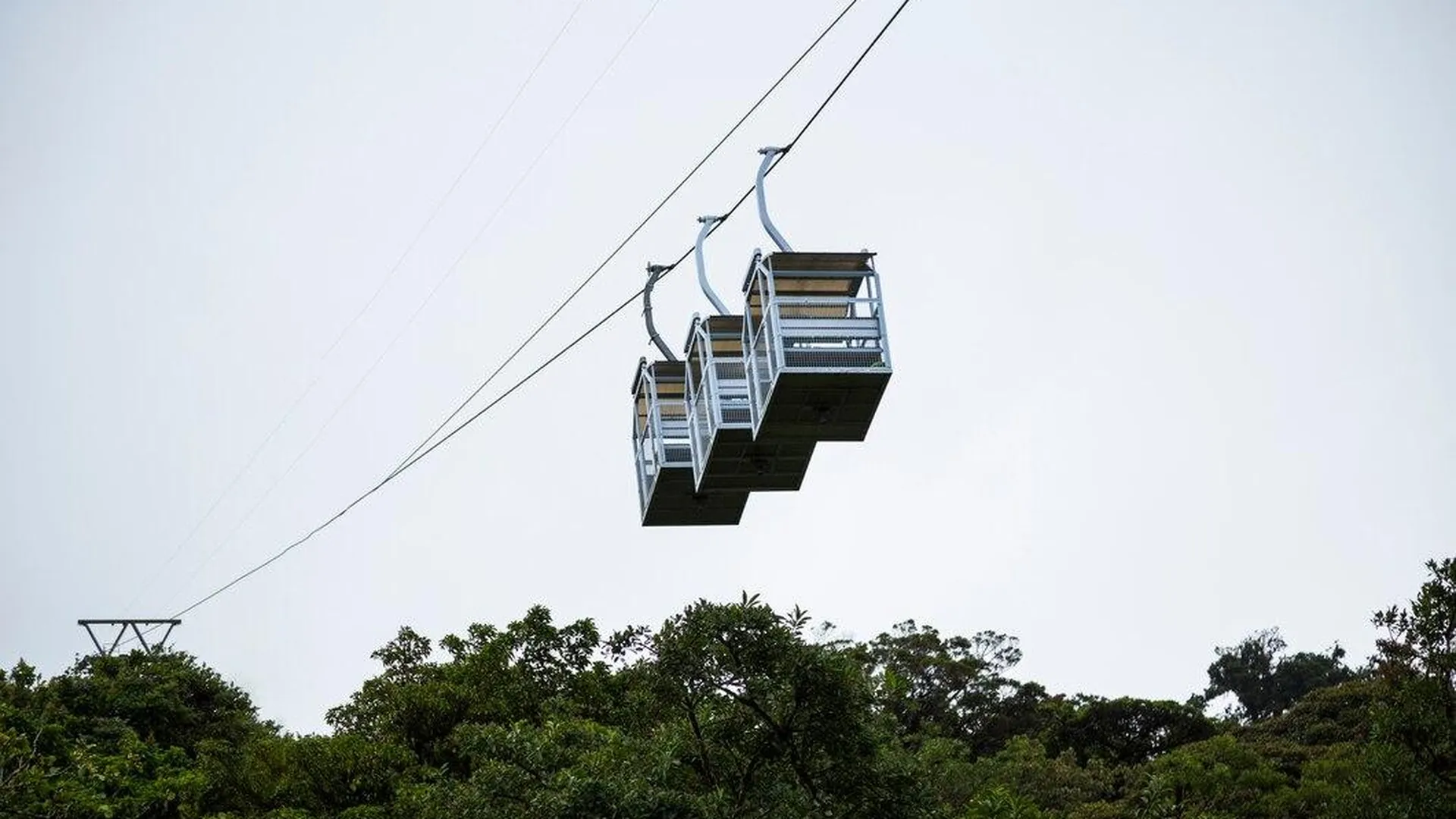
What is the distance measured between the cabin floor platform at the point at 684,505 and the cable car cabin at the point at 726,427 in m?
0.47

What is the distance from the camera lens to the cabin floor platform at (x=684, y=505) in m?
16.2

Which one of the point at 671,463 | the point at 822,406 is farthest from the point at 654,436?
the point at 822,406

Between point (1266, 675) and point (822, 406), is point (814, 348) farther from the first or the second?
point (1266, 675)

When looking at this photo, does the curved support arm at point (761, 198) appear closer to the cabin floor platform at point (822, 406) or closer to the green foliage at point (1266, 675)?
the cabin floor platform at point (822, 406)

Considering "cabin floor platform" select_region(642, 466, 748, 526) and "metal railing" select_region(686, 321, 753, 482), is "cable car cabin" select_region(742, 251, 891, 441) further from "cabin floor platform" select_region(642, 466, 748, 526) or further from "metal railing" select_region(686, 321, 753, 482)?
"cabin floor platform" select_region(642, 466, 748, 526)

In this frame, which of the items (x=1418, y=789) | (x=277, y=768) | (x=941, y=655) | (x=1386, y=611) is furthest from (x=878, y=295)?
(x=941, y=655)

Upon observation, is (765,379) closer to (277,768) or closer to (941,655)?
(277,768)

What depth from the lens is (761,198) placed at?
13906 millimetres

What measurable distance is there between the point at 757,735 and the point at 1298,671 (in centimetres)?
4618

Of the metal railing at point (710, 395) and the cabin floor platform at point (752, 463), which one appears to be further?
the metal railing at point (710, 395)

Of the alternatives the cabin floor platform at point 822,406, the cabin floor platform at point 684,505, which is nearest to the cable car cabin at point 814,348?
the cabin floor platform at point 822,406

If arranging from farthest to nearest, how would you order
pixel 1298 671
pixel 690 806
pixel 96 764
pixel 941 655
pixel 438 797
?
pixel 1298 671 → pixel 941 655 → pixel 96 764 → pixel 438 797 → pixel 690 806

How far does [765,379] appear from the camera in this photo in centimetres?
1374

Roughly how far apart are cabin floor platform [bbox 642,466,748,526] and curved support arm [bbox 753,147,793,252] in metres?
2.86
